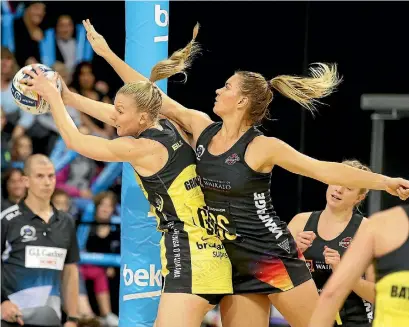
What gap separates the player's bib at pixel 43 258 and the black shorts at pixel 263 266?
1.95m

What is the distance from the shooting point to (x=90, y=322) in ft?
20.3

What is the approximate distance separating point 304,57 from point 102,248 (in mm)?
2597

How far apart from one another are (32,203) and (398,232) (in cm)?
391

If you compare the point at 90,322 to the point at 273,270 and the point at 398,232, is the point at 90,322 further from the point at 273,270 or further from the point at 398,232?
the point at 398,232

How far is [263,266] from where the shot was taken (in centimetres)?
454

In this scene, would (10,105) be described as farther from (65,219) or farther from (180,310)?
(180,310)

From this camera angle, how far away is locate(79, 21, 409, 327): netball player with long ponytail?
4.43 meters

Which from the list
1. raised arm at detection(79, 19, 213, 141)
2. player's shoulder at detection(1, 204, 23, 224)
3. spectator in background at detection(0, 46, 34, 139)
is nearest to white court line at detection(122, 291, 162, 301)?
raised arm at detection(79, 19, 213, 141)

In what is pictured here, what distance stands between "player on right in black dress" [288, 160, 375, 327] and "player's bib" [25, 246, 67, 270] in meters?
1.76

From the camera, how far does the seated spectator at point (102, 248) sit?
8453 mm

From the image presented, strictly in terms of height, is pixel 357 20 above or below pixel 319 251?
above

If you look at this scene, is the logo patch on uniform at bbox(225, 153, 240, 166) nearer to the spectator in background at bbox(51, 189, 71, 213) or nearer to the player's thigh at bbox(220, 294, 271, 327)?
the player's thigh at bbox(220, 294, 271, 327)

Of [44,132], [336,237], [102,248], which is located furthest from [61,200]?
→ [336,237]

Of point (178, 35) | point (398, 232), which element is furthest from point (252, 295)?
point (178, 35)
